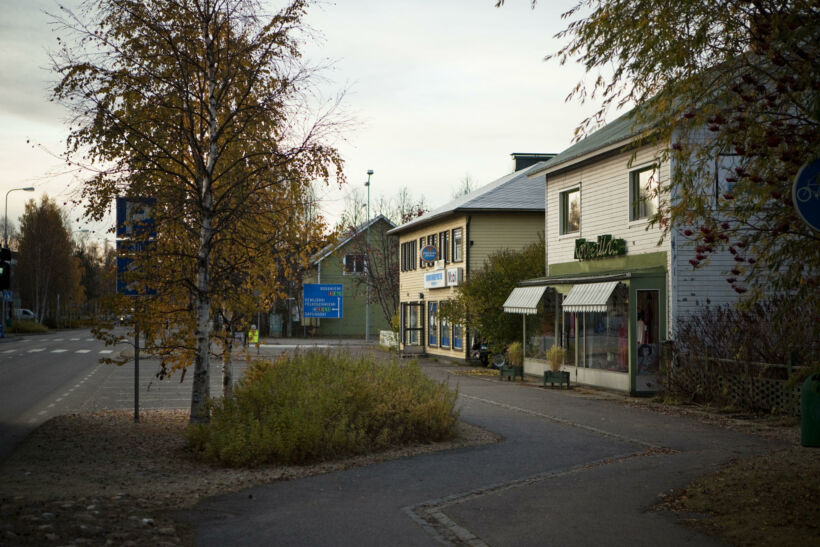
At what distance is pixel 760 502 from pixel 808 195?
374cm

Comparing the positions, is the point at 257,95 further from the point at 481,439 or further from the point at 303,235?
the point at 481,439

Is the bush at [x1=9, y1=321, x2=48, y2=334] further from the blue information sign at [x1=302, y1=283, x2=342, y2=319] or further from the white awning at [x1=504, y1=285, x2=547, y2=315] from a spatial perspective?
the white awning at [x1=504, y1=285, x2=547, y2=315]

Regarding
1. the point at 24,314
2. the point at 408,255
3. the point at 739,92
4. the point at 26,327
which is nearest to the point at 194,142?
the point at 739,92

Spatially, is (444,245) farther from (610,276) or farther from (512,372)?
(610,276)

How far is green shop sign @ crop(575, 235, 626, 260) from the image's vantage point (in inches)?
909

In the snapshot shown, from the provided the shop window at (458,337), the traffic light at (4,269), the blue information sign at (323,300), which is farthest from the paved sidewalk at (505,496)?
the blue information sign at (323,300)

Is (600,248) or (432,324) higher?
(600,248)

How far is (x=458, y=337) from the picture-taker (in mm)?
37906

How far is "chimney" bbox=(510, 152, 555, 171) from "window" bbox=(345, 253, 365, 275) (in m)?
18.8

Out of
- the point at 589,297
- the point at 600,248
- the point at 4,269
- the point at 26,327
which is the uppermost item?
the point at 600,248

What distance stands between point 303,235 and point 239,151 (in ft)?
5.72

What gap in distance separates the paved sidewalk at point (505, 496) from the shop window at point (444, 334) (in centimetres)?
2488

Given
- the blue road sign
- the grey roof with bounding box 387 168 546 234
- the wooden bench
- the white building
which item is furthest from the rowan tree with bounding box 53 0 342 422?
the grey roof with bounding box 387 168 546 234

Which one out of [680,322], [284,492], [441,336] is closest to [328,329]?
[441,336]
